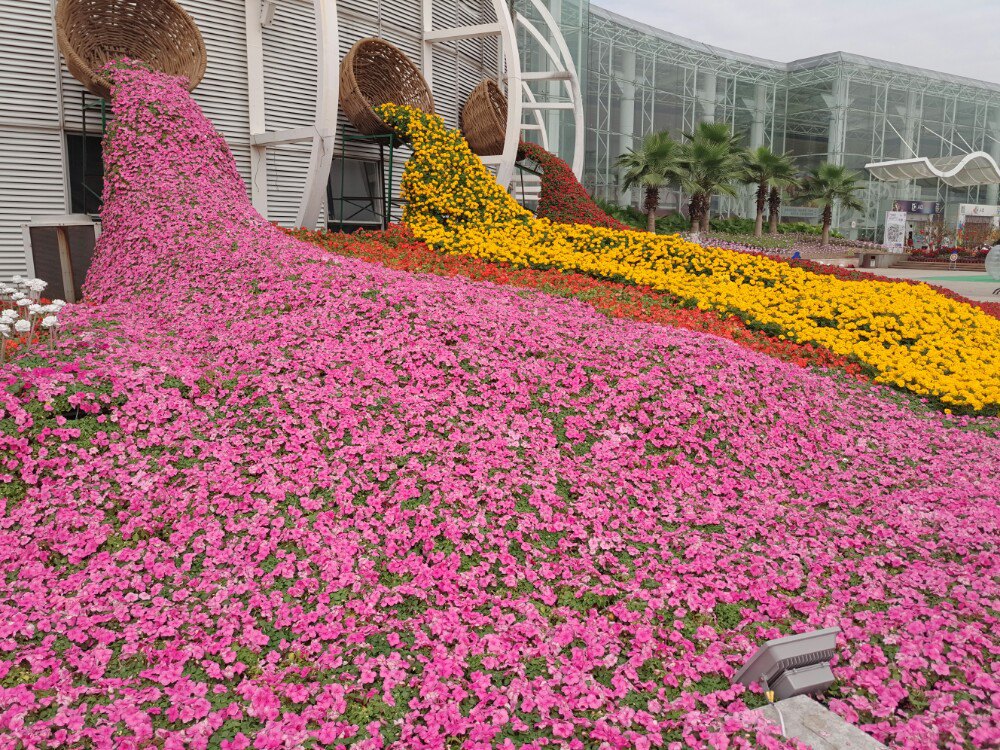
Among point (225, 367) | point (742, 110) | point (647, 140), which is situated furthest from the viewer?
point (742, 110)

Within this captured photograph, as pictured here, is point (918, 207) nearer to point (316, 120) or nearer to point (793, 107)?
point (793, 107)

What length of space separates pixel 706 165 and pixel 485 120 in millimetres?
17940

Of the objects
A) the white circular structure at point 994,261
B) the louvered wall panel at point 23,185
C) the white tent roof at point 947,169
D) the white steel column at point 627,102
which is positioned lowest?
the white circular structure at point 994,261

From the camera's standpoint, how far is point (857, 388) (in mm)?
7191

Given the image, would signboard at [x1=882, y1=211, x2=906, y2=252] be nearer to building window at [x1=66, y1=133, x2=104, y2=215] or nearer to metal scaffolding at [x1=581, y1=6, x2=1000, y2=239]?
metal scaffolding at [x1=581, y1=6, x2=1000, y2=239]

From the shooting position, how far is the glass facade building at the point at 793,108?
3578cm

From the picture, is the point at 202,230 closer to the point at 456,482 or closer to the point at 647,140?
the point at 456,482

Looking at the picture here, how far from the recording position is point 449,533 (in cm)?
379

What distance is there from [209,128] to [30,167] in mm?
2929

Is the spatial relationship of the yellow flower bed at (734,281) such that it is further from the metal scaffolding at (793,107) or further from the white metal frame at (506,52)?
the metal scaffolding at (793,107)

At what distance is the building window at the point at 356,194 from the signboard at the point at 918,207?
39211mm

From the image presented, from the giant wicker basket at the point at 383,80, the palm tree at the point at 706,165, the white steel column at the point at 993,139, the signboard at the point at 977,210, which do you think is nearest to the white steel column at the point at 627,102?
the palm tree at the point at 706,165

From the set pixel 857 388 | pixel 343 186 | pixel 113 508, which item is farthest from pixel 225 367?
pixel 343 186

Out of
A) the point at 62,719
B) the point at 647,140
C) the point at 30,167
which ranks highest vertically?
the point at 647,140
